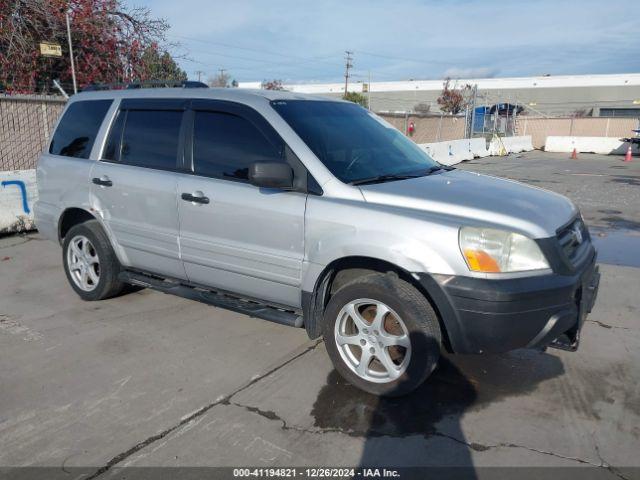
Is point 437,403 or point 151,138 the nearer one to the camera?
point 437,403

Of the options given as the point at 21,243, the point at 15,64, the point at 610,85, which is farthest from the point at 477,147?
the point at 610,85

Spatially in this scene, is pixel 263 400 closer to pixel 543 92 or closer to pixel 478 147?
pixel 478 147

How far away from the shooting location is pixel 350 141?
13.6 feet

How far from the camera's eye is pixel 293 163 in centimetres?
373

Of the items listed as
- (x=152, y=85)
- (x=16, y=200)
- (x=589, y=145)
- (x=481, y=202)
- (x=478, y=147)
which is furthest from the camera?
(x=589, y=145)

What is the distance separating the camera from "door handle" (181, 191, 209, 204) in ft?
13.4

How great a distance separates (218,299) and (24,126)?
7197 mm

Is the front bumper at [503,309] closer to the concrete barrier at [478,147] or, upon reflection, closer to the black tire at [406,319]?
the black tire at [406,319]

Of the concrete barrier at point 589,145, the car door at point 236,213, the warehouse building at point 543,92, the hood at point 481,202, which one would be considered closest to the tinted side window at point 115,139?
the car door at point 236,213

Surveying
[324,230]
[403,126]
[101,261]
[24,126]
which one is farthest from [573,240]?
[403,126]

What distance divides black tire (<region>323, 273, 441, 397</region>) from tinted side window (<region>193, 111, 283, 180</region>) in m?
1.09

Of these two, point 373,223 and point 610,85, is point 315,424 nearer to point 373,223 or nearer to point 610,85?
point 373,223

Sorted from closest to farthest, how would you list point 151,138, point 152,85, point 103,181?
point 151,138 → point 103,181 → point 152,85

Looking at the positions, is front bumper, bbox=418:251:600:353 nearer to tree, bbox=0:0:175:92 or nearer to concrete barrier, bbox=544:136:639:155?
tree, bbox=0:0:175:92
